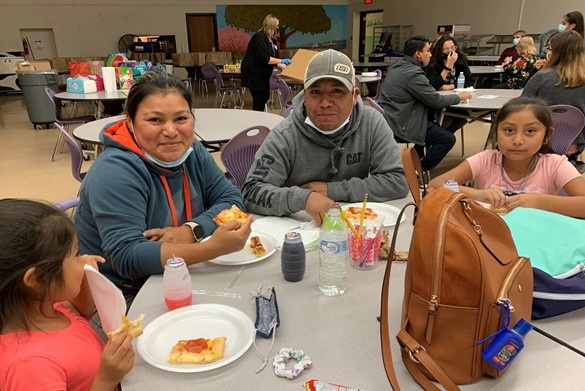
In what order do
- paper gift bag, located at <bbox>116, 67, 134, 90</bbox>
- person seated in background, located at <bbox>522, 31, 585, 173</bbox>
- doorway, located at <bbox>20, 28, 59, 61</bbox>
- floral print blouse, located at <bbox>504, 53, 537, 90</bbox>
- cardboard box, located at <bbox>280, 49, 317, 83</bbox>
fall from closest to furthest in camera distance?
person seated in background, located at <bbox>522, 31, 585, 173</bbox>
cardboard box, located at <bbox>280, 49, 317, 83</bbox>
paper gift bag, located at <bbox>116, 67, 134, 90</bbox>
floral print blouse, located at <bbox>504, 53, 537, 90</bbox>
doorway, located at <bbox>20, 28, 59, 61</bbox>

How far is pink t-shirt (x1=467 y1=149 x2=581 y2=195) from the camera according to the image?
1.91 m

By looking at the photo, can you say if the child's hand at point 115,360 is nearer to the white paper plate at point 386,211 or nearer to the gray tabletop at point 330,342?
the gray tabletop at point 330,342

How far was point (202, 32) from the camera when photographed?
583 inches

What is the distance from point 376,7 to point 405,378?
16.8m

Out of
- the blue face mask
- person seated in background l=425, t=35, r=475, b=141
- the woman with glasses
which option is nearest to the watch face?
the blue face mask

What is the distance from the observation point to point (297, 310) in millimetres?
1182

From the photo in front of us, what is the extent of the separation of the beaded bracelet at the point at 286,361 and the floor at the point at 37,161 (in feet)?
9.78

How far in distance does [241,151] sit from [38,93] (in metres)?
6.57

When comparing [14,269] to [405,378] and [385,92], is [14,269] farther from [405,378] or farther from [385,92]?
[385,92]

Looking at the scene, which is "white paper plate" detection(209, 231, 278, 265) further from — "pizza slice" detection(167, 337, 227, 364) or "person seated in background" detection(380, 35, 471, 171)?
"person seated in background" detection(380, 35, 471, 171)

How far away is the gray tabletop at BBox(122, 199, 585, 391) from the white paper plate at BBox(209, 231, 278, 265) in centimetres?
5

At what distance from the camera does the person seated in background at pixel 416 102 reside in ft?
14.5

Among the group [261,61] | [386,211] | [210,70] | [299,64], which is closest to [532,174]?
[386,211]

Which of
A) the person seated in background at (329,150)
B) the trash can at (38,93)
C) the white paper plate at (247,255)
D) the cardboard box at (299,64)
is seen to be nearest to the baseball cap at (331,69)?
the person seated in background at (329,150)
